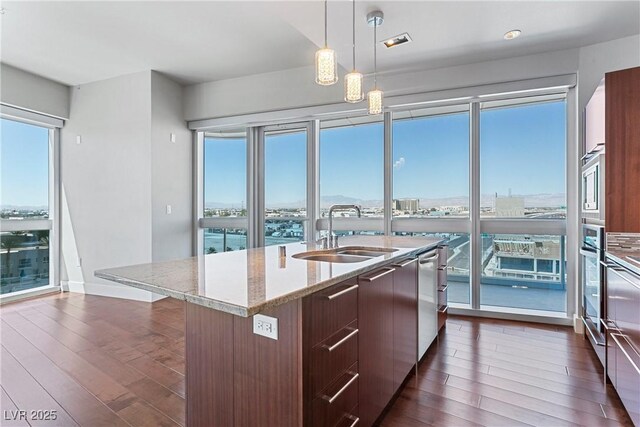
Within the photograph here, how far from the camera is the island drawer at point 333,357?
4.17 ft

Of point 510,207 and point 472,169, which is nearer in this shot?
point 510,207

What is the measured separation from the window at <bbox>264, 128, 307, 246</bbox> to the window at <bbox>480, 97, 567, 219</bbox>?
2.31 m

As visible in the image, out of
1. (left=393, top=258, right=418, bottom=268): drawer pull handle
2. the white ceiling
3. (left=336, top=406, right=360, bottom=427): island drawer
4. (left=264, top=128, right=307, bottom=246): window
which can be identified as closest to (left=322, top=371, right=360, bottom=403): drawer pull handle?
(left=336, top=406, right=360, bottom=427): island drawer

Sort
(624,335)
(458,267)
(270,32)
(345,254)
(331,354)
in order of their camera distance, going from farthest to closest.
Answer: (458,267) < (270,32) < (345,254) < (624,335) < (331,354)

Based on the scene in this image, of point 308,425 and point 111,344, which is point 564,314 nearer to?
point 308,425

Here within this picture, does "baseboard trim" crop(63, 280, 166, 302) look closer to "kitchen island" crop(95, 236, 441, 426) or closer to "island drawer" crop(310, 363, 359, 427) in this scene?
"kitchen island" crop(95, 236, 441, 426)

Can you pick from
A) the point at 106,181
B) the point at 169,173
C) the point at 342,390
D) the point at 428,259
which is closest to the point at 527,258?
the point at 428,259

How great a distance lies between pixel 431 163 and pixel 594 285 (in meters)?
2.09

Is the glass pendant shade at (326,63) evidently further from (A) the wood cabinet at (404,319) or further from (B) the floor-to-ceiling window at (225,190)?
(B) the floor-to-ceiling window at (225,190)

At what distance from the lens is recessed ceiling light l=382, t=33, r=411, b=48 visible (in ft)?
10.1

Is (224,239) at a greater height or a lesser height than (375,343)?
greater

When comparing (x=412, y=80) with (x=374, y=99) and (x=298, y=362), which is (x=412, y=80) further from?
(x=298, y=362)

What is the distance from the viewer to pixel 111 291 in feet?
15.4

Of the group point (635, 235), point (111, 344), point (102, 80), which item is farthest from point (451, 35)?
point (102, 80)
